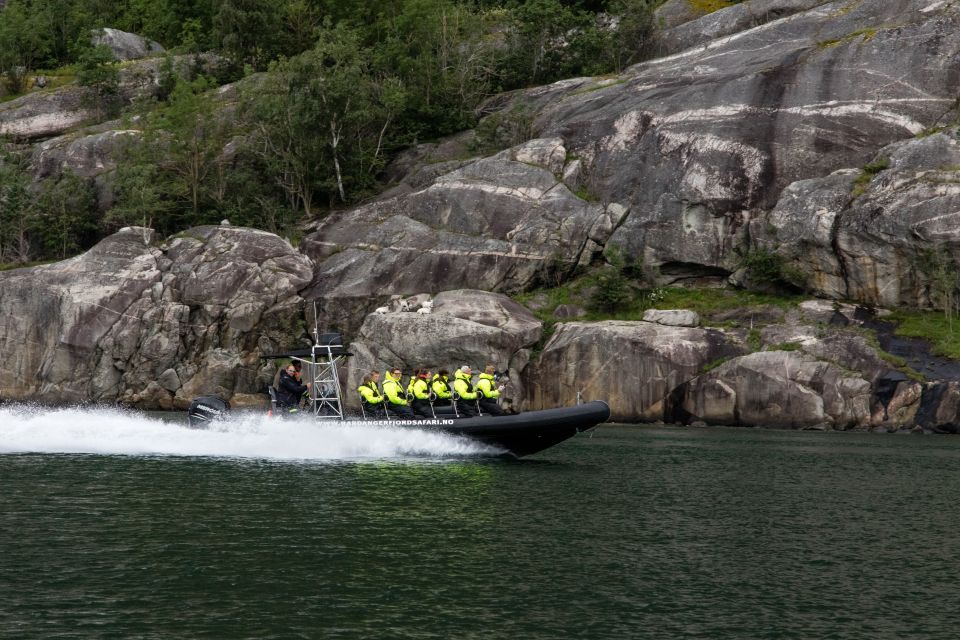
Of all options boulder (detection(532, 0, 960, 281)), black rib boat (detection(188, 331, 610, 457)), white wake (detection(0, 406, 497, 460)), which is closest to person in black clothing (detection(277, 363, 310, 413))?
black rib boat (detection(188, 331, 610, 457))

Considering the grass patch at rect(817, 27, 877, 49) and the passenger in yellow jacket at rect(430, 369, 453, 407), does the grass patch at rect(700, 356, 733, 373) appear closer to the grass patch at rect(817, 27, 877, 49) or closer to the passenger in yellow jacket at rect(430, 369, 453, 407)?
the passenger in yellow jacket at rect(430, 369, 453, 407)

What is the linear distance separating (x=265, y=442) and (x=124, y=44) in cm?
7611

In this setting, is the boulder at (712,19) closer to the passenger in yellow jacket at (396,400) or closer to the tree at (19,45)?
the passenger in yellow jacket at (396,400)

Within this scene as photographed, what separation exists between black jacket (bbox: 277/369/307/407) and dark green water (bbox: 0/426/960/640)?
3.29 meters

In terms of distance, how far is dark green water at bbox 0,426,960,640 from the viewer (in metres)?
12.9

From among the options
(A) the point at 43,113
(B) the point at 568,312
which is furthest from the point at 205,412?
(A) the point at 43,113

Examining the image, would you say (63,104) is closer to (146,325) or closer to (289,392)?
(146,325)

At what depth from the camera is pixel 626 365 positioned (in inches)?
1897

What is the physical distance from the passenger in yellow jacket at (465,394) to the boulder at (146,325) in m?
26.8

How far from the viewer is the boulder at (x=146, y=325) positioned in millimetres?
54750

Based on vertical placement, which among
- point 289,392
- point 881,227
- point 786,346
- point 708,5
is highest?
point 708,5

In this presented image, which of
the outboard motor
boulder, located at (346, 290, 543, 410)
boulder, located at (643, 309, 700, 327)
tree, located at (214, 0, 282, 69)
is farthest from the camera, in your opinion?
tree, located at (214, 0, 282, 69)

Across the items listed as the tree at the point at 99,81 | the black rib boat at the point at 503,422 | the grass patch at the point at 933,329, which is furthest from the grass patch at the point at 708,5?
the black rib boat at the point at 503,422

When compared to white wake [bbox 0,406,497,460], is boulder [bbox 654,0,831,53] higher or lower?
higher
